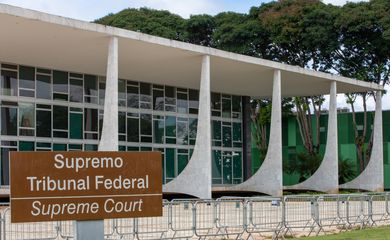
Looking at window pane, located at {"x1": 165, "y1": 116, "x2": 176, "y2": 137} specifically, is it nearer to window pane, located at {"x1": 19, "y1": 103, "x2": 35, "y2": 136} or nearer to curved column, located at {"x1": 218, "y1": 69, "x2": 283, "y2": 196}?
curved column, located at {"x1": 218, "y1": 69, "x2": 283, "y2": 196}

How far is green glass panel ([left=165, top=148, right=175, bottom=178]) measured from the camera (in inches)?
1452

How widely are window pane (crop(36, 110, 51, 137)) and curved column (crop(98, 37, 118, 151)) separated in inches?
213

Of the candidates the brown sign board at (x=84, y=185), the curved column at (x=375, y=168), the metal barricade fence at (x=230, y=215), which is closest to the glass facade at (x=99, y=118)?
the curved column at (x=375, y=168)

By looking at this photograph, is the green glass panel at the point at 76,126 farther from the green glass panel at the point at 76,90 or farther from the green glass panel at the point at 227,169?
the green glass panel at the point at 227,169

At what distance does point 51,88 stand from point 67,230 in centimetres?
1947

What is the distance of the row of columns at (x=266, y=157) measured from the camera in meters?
26.9

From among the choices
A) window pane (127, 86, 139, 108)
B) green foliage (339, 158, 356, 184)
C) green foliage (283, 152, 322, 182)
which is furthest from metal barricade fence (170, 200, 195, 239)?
green foliage (339, 158, 356, 184)

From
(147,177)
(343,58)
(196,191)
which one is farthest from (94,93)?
(147,177)

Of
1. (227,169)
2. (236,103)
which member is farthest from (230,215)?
(236,103)

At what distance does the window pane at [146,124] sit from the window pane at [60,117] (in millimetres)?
4854

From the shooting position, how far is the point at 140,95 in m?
36.0

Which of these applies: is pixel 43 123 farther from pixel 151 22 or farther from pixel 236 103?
pixel 151 22

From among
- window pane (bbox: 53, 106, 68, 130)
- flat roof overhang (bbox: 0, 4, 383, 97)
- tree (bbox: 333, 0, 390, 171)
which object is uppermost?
tree (bbox: 333, 0, 390, 171)

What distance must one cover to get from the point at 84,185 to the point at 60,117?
24.8 m
